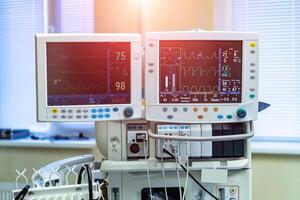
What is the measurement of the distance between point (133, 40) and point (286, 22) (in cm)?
146

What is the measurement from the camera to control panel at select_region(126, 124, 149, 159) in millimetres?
1325

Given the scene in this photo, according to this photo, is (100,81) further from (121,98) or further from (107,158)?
(107,158)

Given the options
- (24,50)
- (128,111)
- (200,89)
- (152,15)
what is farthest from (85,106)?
(24,50)

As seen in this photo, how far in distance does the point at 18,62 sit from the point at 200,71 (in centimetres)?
192

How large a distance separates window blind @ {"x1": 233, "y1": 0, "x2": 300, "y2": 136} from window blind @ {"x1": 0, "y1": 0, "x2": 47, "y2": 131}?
5.02ft

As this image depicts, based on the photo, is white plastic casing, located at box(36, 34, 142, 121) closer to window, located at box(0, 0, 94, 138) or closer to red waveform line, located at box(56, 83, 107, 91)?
red waveform line, located at box(56, 83, 107, 91)

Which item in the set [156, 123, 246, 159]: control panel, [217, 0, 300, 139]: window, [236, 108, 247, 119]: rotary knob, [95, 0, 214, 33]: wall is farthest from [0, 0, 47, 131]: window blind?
[236, 108, 247, 119]: rotary knob

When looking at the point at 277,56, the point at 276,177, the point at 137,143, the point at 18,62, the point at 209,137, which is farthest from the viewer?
the point at 18,62

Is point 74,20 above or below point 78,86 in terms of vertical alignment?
above

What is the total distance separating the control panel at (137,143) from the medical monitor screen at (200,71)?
0.17m

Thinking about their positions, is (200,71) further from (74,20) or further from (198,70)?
(74,20)

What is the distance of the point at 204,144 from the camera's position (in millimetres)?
1283

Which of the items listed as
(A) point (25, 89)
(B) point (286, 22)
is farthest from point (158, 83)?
(A) point (25, 89)

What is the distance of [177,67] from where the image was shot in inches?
47.8
